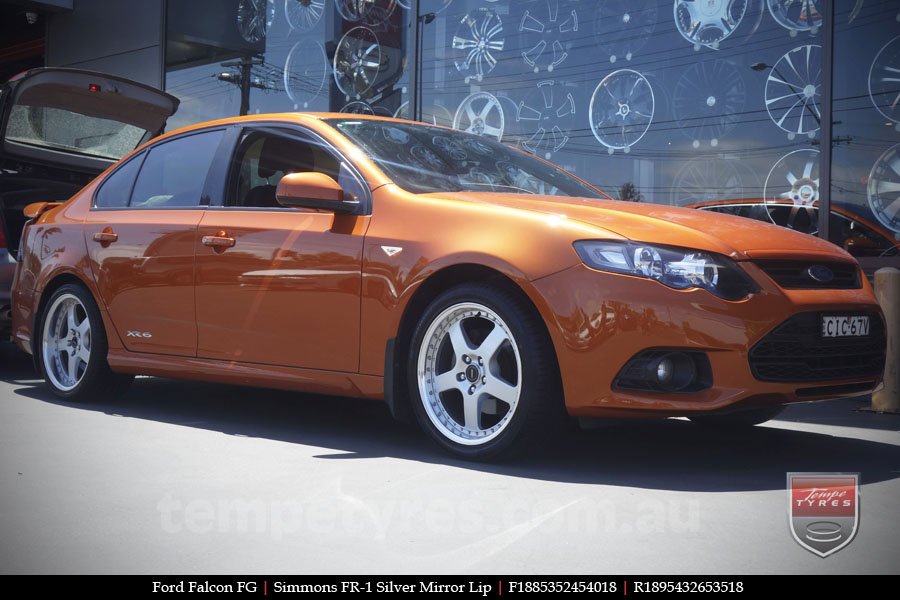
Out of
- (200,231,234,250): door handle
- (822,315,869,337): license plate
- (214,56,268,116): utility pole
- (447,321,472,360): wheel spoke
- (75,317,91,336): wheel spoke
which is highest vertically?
(214,56,268,116): utility pole

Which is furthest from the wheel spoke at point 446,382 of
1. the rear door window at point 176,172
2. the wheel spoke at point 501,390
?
the rear door window at point 176,172

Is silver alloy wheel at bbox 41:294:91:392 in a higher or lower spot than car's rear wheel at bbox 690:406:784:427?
higher

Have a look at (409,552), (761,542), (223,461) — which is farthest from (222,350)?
(761,542)

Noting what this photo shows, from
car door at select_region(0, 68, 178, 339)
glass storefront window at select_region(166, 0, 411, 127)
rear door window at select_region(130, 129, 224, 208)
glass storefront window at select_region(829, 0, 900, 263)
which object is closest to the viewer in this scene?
rear door window at select_region(130, 129, 224, 208)

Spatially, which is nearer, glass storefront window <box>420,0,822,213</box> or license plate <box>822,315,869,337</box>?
license plate <box>822,315,869,337</box>

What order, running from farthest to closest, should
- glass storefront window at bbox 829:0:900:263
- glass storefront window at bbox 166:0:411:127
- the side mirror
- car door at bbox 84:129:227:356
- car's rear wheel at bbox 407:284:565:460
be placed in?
1. glass storefront window at bbox 166:0:411:127
2. glass storefront window at bbox 829:0:900:263
3. car door at bbox 84:129:227:356
4. the side mirror
5. car's rear wheel at bbox 407:284:565:460

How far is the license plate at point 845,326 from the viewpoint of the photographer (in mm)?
4336

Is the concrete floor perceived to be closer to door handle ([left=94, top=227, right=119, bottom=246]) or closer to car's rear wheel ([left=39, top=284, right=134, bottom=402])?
car's rear wheel ([left=39, top=284, right=134, bottom=402])

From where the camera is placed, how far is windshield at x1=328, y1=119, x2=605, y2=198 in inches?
201

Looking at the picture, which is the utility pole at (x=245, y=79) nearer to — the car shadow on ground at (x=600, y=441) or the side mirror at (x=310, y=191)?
the car shadow on ground at (x=600, y=441)

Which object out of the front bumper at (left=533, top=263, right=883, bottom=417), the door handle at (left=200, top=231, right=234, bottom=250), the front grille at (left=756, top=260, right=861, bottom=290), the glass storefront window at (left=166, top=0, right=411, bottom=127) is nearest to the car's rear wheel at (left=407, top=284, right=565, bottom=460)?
the front bumper at (left=533, top=263, right=883, bottom=417)

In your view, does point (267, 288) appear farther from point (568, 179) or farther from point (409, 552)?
point (409, 552)

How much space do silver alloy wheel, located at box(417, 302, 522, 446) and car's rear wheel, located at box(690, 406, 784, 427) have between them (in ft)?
3.87

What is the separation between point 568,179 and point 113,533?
3.33 meters
